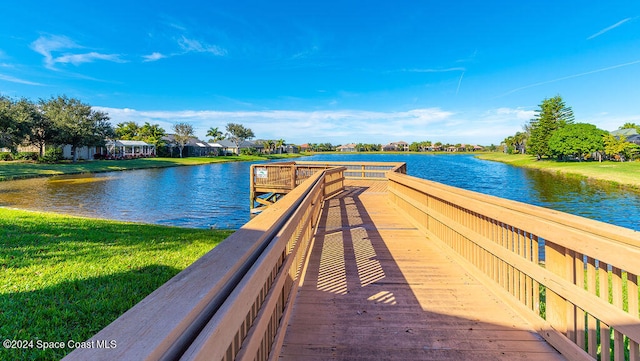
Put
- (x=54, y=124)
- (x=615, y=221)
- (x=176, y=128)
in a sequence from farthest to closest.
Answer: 1. (x=176, y=128)
2. (x=54, y=124)
3. (x=615, y=221)

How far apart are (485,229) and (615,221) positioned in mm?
13372

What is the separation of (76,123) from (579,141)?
6838 cm

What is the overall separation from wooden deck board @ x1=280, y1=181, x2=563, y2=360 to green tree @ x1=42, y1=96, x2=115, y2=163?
4424cm

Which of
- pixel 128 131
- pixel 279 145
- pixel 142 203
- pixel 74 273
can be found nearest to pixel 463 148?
pixel 279 145

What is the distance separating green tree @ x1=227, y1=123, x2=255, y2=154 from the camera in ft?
280

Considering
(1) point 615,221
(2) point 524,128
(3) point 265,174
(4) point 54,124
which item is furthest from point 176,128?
(2) point 524,128

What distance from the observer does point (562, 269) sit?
87.2 inches

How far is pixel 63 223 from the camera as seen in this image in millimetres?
7562

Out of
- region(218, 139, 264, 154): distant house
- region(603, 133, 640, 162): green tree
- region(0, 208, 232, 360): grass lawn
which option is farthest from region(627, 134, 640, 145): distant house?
region(218, 139, 264, 154): distant house

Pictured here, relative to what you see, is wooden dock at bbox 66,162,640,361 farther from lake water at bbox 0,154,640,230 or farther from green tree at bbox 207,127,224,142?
green tree at bbox 207,127,224,142

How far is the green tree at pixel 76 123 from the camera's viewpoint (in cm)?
3622

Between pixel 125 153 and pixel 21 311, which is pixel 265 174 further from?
pixel 125 153

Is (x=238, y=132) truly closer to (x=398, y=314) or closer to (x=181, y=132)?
(x=181, y=132)

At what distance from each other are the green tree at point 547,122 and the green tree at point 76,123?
68.2 metres
